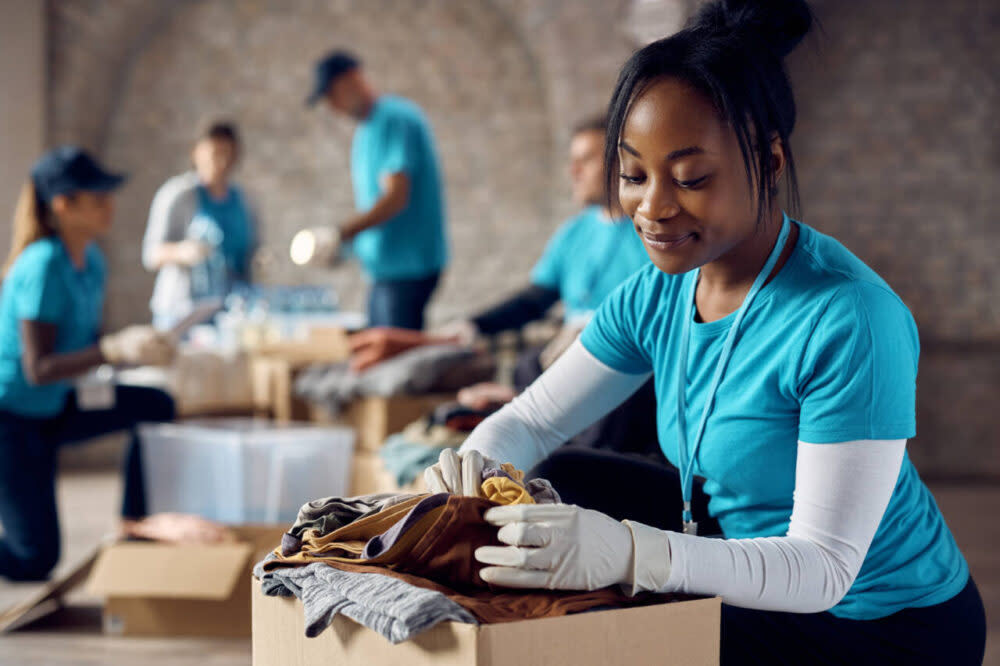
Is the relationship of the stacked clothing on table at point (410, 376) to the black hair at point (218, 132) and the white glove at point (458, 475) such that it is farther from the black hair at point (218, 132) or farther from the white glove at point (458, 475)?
the white glove at point (458, 475)

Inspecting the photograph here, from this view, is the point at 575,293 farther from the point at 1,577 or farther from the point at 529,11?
the point at 529,11

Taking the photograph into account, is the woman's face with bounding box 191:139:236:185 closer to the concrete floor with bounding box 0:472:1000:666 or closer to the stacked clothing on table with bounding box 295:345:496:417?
the concrete floor with bounding box 0:472:1000:666

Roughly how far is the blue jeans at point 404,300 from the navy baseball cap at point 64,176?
3.29 feet

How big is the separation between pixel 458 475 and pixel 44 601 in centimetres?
190

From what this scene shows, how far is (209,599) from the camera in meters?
2.45

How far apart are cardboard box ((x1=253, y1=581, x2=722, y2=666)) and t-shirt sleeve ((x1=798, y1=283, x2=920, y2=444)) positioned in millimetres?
211

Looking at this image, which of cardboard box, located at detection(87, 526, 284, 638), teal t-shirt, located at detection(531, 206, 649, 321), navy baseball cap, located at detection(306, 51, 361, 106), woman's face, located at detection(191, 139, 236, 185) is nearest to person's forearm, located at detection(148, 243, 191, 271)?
woman's face, located at detection(191, 139, 236, 185)

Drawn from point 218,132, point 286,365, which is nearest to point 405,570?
point 286,365

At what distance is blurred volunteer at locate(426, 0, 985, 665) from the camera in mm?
958

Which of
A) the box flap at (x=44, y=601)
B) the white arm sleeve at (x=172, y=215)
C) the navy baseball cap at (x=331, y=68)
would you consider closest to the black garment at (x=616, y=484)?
the box flap at (x=44, y=601)

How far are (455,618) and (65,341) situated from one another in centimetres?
246

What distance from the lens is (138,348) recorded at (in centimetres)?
298

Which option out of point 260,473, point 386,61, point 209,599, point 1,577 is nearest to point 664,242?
point 209,599

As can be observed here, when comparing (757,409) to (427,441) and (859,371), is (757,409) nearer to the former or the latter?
(859,371)
